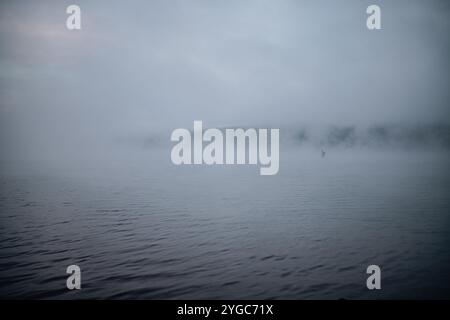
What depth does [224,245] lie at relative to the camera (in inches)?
404

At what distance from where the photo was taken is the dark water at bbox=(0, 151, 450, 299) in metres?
7.34

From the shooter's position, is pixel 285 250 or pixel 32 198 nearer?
pixel 285 250

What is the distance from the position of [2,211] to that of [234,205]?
33.3ft

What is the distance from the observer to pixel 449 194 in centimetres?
1848

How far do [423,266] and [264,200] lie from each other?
10.4 m

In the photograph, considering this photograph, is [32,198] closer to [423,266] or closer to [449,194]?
[423,266]

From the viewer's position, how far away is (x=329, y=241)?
1066cm

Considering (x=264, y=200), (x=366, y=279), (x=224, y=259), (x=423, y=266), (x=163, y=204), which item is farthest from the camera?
(x=264, y=200)

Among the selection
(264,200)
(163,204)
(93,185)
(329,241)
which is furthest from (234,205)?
(93,185)

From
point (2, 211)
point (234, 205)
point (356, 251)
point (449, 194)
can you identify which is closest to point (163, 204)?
point (234, 205)

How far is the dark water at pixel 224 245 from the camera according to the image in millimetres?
7336

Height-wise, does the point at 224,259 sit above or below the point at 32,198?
below
